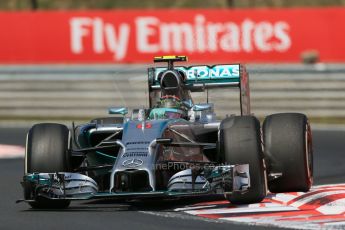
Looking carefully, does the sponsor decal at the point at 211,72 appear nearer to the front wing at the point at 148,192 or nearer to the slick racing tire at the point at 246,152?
the slick racing tire at the point at 246,152

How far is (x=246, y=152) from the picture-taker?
10406 millimetres

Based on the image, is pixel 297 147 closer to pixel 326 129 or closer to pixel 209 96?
pixel 209 96

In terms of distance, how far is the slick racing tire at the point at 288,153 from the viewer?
11.3m

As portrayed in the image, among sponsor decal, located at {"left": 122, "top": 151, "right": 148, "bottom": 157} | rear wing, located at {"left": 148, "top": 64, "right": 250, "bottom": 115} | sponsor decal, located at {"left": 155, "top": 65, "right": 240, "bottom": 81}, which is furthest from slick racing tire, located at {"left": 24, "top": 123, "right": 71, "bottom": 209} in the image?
sponsor decal, located at {"left": 155, "top": 65, "right": 240, "bottom": 81}

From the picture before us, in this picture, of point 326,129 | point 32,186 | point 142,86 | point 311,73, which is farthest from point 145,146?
point 311,73

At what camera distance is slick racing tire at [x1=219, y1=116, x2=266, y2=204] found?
409 inches

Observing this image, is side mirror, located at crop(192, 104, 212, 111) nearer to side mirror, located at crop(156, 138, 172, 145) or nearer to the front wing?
side mirror, located at crop(156, 138, 172, 145)

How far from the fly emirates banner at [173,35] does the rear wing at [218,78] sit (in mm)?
12275

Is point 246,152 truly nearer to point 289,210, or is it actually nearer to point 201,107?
point 289,210

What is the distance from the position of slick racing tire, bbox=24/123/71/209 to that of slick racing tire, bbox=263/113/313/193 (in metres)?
2.03

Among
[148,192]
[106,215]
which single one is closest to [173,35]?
[106,215]

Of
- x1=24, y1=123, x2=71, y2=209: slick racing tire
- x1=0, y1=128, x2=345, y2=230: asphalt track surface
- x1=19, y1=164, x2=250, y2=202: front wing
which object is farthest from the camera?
x1=24, y1=123, x2=71, y2=209: slick racing tire

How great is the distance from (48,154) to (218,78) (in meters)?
2.67

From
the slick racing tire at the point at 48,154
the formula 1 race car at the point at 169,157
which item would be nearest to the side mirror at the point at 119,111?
the formula 1 race car at the point at 169,157
